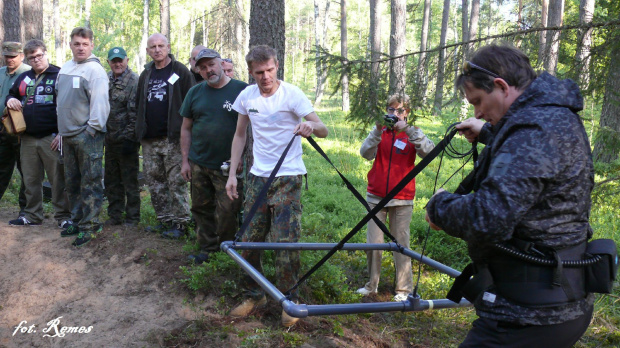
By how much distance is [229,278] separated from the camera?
552cm

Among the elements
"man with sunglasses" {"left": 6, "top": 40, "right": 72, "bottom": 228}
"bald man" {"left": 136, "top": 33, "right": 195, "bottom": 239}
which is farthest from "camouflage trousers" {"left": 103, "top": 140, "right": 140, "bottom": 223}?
"man with sunglasses" {"left": 6, "top": 40, "right": 72, "bottom": 228}

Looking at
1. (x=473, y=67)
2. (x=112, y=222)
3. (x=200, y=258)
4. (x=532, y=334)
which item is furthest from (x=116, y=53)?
(x=532, y=334)

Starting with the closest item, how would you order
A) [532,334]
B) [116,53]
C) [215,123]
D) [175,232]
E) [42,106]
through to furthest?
[532,334]
[215,123]
[175,232]
[116,53]
[42,106]

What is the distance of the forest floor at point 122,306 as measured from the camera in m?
4.65

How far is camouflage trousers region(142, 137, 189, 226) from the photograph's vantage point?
677cm

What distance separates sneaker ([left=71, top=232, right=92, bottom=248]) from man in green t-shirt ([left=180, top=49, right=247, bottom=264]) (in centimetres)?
187

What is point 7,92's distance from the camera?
770 centimetres

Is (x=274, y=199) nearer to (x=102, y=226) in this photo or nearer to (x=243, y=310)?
(x=243, y=310)

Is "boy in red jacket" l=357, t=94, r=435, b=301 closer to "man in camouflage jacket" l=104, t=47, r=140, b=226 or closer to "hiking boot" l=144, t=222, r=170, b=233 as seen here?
"hiking boot" l=144, t=222, r=170, b=233

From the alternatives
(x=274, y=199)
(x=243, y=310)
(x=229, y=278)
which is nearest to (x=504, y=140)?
(x=274, y=199)

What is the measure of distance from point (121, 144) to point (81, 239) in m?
1.38

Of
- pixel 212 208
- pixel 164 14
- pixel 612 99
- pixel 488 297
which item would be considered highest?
pixel 164 14

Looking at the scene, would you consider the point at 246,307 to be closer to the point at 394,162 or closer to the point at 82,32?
the point at 394,162

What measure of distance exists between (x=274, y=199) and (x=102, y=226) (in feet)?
11.9
